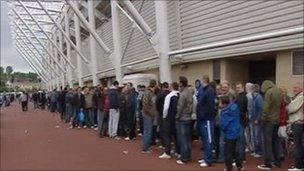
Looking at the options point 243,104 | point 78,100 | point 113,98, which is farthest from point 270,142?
point 78,100

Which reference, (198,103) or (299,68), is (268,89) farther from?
(299,68)

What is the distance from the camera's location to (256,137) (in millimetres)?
13383

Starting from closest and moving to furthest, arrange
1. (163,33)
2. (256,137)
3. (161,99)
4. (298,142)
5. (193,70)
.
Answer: (298,142) < (256,137) < (161,99) < (163,33) < (193,70)

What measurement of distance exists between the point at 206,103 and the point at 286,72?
5618mm

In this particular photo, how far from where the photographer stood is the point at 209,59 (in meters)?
21.5

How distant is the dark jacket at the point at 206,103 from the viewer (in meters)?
12.2

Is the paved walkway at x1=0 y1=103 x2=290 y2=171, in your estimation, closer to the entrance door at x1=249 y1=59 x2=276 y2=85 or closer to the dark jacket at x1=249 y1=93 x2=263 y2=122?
the dark jacket at x1=249 y1=93 x2=263 y2=122

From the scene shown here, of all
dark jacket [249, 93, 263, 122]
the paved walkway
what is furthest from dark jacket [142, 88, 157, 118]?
dark jacket [249, 93, 263, 122]

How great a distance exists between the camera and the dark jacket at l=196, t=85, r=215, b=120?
40.1 feet

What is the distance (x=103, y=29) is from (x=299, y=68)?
29.2 m

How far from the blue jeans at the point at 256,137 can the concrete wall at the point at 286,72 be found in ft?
11.8

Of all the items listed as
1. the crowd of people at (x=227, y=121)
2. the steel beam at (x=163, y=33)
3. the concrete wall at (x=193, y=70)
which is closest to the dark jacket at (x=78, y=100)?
the steel beam at (x=163, y=33)

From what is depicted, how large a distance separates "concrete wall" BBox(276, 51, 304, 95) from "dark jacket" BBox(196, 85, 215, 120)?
512cm

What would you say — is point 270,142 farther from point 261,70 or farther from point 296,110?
point 261,70
